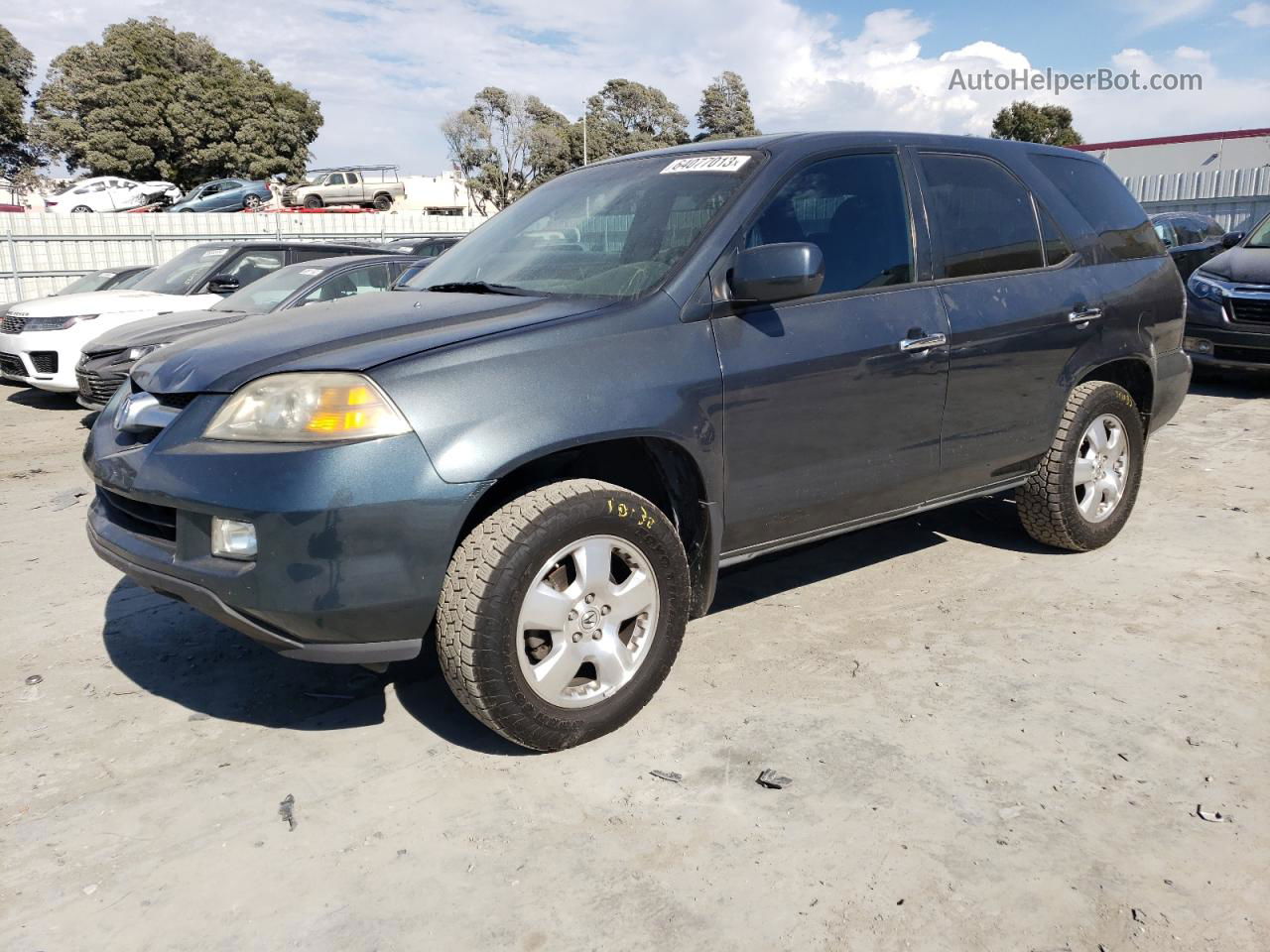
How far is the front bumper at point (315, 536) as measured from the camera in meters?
2.45

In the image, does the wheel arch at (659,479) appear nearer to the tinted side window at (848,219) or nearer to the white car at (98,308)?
the tinted side window at (848,219)

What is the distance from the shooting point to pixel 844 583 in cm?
430

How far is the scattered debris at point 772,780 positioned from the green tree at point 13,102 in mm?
56476

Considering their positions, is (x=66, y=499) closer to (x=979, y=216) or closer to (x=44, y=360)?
(x=44, y=360)

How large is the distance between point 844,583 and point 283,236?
1945cm

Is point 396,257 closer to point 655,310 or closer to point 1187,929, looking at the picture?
point 655,310

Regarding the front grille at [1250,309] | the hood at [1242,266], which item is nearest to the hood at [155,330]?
the front grille at [1250,309]

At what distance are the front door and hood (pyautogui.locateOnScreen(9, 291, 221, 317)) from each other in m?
8.07

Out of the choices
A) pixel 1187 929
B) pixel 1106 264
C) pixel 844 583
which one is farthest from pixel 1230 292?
pixel 1187 929

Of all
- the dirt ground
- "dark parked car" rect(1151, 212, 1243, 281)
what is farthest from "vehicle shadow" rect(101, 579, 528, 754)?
"dark parked car" rect(1151, 212, 1243, 281)

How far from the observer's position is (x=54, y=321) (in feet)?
32.1

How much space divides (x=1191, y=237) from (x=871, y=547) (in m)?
10.8

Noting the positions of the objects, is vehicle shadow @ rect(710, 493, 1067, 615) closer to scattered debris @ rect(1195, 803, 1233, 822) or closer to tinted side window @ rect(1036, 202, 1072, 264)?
tinted side window @ rect(1036, 202, 1072, 264)

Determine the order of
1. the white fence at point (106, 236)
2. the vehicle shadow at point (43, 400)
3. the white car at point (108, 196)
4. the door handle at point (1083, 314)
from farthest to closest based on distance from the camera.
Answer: the white car at point (108, 196), the white fence at point (106, 236), the vehicle shadow at point (43, 400), the door handle at point (1083, 314)
